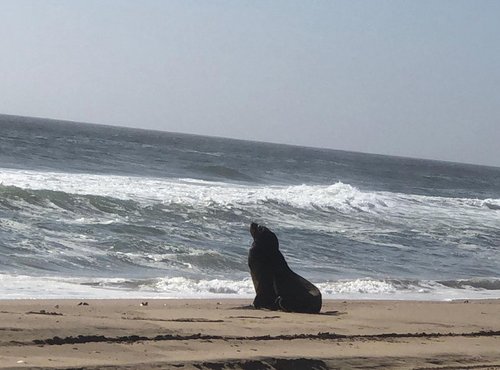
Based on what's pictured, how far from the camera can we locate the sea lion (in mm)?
10305

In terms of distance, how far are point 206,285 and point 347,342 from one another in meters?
4.66

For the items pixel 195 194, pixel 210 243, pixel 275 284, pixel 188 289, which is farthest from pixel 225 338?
pixel 195 194

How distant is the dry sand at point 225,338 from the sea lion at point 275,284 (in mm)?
261

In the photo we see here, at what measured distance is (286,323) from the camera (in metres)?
8.91

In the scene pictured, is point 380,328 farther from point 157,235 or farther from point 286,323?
point 157,235

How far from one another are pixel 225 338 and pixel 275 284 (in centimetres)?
298

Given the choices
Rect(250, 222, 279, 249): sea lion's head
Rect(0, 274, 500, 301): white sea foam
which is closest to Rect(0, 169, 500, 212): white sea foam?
Rect(0, 274, 500, 301): white sea foam

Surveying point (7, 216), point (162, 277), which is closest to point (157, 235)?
point (7, 216)

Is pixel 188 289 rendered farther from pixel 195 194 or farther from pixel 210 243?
pixel 195 194

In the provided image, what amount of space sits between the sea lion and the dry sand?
0.26 meters

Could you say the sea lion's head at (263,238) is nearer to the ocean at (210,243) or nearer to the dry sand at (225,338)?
the dry sand at (225,338)

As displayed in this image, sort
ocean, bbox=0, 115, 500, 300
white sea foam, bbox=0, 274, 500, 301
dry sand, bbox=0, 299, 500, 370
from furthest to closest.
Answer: ocean, bbox=0, 115, 500, 300 → white sea foam, bbox=0, 274, 500, 301 → dry sand, bbox=0, 299, 500, 370

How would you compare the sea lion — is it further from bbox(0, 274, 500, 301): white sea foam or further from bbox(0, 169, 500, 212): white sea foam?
bbox(0, 169, 500, 212): white sea foam

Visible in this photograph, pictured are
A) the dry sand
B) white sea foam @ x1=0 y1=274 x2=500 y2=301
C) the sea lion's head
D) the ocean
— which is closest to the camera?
the dry sand
